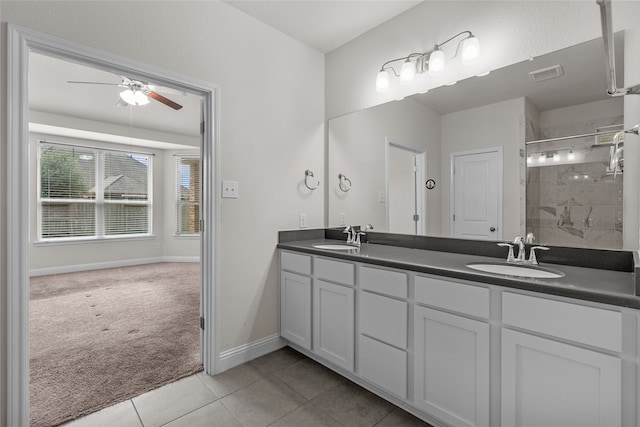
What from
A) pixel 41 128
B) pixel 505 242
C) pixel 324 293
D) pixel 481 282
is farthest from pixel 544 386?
pixel 41 128

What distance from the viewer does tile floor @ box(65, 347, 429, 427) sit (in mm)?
1634

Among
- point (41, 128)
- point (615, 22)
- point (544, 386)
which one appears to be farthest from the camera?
point (41, 128)

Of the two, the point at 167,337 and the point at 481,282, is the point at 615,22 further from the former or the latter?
the point at 167,337

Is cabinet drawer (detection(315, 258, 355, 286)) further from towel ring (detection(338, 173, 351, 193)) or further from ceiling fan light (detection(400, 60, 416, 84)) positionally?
ceiling fan light (detection(400, 60, 416, 84))

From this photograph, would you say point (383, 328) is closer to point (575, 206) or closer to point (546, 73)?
point (575, 206)

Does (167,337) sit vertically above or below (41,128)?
below

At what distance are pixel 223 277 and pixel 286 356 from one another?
0.79m

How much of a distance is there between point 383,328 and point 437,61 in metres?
1.67

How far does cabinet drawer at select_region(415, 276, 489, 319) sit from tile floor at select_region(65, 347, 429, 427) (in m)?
0.69

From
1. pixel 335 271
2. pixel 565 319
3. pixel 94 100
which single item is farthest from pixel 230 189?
pixel 94 100

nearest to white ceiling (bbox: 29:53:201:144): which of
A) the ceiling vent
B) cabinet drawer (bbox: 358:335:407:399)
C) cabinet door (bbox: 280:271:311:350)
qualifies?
cabinet door (bbox: 280:271:311:350)

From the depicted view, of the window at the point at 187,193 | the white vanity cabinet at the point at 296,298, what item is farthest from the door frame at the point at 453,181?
the window at the point at 187,193

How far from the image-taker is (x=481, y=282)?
1321 millimetres

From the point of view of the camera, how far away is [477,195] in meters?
1.92
